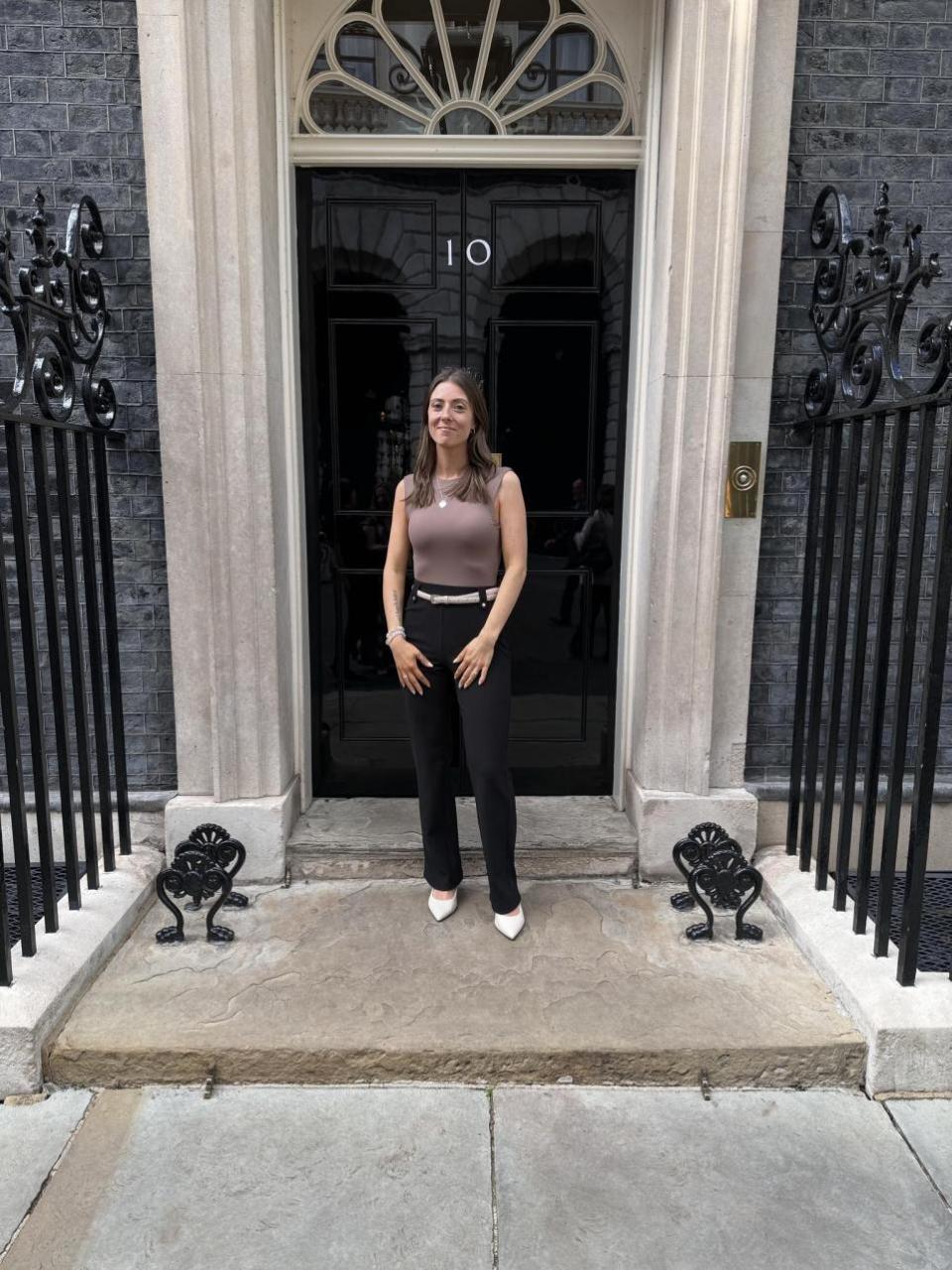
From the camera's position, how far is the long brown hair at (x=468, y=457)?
3.08 m

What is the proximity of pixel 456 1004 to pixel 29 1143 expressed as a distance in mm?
1310

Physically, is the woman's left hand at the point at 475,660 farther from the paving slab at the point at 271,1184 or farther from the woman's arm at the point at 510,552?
the paving slab at the point at 271,1184

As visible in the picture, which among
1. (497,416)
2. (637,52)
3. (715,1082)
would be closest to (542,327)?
(497,416)

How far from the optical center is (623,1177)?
2338 millimetres

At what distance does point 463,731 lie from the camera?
3283 millimetres

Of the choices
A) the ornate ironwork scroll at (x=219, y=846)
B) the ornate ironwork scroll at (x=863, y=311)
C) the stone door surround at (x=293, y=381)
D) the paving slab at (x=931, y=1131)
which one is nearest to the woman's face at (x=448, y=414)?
the stone door surround at (x=293, y=381)

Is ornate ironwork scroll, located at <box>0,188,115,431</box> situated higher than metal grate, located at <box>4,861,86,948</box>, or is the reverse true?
ornate ironwork scroll, located at <box>0,188,115,431</box>

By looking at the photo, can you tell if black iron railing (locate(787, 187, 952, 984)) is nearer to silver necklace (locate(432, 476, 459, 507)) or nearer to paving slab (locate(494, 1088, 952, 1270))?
paving slab (locate(494, 1088, 952, 1270))

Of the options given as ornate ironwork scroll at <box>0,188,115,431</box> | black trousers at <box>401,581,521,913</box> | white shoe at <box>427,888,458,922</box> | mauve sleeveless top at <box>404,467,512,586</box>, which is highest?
ornate ironwork scroll at <box>0,188,115,431</box>

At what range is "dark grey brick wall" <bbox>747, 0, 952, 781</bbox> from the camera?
350 cm

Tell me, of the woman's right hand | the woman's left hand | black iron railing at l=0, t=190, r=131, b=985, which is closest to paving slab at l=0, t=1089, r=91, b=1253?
black iron railing at l=0, t=190, r=131, b=985

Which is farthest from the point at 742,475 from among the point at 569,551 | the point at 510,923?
the point at 510,923

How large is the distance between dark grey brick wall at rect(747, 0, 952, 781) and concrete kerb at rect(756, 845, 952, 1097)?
1.80m

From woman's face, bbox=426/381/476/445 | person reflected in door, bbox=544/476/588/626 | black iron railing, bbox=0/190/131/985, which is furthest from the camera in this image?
person reflected in door, bbox=544/476/588/626
